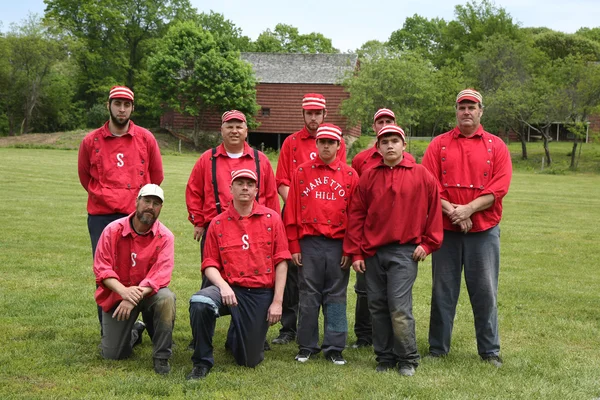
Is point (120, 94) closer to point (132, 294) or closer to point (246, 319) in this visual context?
point (132, 294)

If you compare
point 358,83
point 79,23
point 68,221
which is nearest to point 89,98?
point 79,23

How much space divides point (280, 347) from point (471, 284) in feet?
6.53

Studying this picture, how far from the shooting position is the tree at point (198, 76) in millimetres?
47062

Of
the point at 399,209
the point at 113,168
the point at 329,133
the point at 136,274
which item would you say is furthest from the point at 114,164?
the point at 399,209

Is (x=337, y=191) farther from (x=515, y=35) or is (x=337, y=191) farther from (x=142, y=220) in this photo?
(x=515, y=35)

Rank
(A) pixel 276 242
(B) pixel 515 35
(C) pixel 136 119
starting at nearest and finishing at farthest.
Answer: (A) pixel 276 242, (C) pixel 136 119, (B) pixel 515 35

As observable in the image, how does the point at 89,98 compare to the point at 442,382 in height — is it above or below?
above

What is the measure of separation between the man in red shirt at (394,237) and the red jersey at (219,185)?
3.30 feet

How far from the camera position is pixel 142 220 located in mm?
5898

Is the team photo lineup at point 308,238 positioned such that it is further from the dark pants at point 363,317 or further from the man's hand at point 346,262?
the dark pants at point 363,317

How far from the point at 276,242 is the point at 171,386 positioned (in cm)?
160

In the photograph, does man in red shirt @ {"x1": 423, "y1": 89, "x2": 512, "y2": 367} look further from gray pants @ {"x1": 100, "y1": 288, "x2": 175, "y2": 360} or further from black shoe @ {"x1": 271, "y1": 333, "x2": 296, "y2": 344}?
gray pants @ {"x1": 100, "y1": 288, "x2": 175, "y2": 360}

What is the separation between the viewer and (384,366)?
5969 mm

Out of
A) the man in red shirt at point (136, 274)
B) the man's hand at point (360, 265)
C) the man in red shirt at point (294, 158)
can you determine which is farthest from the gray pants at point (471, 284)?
the man in red shirt at point (136, 274)
